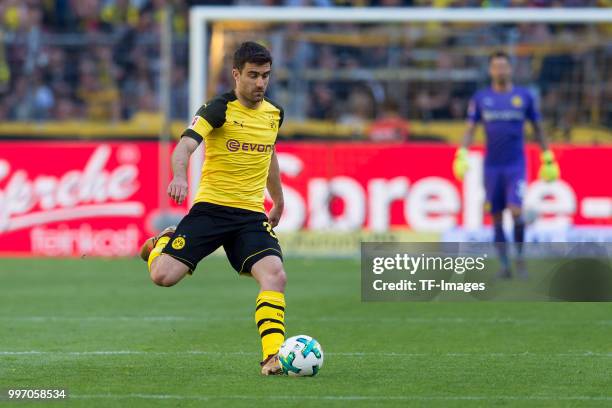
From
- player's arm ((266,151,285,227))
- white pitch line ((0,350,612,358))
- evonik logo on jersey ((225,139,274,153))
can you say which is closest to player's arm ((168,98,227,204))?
evonik logo on jersey ((225,139,274,153))

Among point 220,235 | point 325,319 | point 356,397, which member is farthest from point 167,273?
point 325,319

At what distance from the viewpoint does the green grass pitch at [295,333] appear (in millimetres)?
7086

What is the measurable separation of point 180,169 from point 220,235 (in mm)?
726

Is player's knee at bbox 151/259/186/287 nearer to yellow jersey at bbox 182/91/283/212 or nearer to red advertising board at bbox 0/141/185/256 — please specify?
yellow jersey at bbox 182/91/283/212

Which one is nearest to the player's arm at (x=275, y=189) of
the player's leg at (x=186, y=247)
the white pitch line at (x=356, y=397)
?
the player's leg at (x=186, y=247)

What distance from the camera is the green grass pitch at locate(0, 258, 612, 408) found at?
7086 millimetres

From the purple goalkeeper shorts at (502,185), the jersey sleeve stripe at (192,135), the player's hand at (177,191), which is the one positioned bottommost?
the purple goalkeeper shorts at (502,185)

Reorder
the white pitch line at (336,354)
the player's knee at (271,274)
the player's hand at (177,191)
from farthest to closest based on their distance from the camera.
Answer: the white pitch line at (336,354) → the player's knee at (271,274) → the player's hand at (177,191)

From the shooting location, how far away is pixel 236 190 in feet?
27.7

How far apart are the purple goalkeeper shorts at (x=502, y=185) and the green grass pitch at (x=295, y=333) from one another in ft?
6.12

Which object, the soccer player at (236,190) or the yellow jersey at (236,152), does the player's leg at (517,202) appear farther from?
the yellow jersey at (236,152)

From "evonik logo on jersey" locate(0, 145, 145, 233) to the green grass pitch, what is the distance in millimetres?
4014

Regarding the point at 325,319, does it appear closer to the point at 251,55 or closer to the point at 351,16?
the point at 251,55

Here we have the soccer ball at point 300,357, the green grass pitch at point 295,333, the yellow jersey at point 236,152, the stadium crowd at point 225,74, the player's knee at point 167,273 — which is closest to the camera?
the green grass pitch at point 295,333
